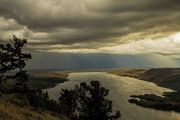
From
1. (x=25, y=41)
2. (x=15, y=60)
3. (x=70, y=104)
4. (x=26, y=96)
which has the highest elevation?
(x=25, y=41)

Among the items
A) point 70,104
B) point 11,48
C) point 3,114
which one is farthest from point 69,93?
point 3,114

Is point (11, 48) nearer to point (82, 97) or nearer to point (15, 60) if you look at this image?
point (15, 60)

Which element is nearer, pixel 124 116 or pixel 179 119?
pixel 124 116

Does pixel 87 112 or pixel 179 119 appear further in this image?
pixel 179 119

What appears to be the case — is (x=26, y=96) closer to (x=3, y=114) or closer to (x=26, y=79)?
(x=26, y=79)

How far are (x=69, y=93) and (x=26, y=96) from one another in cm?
3731

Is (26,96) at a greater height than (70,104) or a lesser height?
greater

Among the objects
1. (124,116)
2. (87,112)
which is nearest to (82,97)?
(87,112)

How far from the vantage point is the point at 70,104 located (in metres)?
105

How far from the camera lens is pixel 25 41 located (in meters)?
63.8

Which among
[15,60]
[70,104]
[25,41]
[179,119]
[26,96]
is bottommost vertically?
[179,119]

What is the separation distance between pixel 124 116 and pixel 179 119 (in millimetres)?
36078

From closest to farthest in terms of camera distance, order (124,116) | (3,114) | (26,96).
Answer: (3,114)
(26,96)
(124,116)

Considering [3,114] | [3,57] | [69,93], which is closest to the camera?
[3,114]
